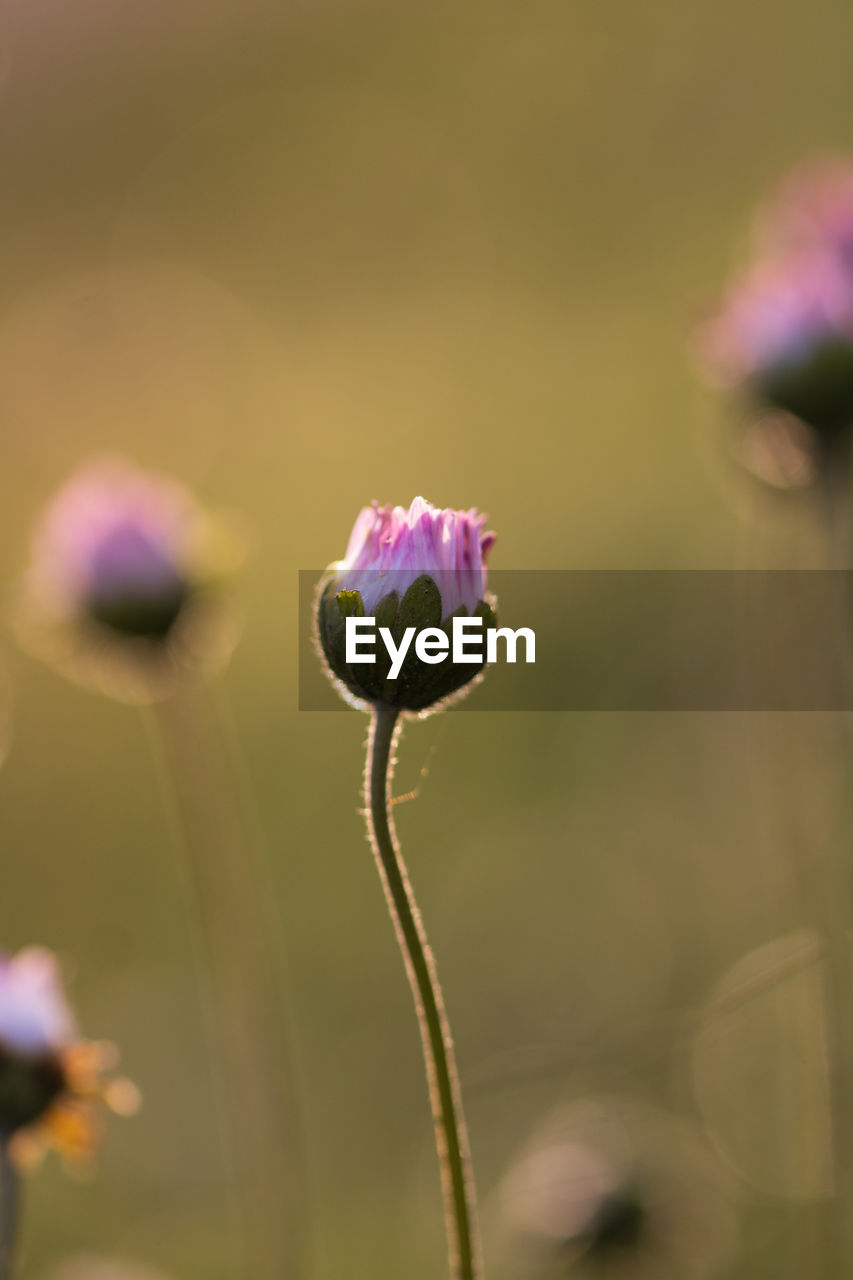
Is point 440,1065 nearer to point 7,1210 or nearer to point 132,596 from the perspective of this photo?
point 7,1210

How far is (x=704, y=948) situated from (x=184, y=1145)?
132cm

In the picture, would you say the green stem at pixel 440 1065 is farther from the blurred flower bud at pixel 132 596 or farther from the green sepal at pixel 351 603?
the blurred flower bud at pixel 132 596

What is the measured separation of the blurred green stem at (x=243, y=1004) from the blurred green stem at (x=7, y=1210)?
500 mm

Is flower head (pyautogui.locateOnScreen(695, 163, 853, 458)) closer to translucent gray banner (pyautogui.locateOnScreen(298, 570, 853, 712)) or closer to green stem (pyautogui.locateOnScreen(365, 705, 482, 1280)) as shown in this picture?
green stem (pyautogui.locateOnScreen(365, 705, 482, 1280))

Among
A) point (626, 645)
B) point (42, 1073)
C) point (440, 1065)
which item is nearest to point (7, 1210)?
point (42, 1073)

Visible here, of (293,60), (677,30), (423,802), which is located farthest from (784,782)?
(293,60)

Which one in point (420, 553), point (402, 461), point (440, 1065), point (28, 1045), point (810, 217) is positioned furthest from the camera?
point (402, 461)

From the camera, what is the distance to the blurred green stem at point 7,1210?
1.08m

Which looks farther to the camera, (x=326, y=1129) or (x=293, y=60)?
(x=293, y=60)

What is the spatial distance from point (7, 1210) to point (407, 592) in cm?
56

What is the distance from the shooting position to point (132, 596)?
222 centimetres

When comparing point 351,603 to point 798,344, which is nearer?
point 351,603

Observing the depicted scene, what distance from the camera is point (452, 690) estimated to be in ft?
3.52

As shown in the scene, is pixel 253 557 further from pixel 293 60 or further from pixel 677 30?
pixel 293 60
